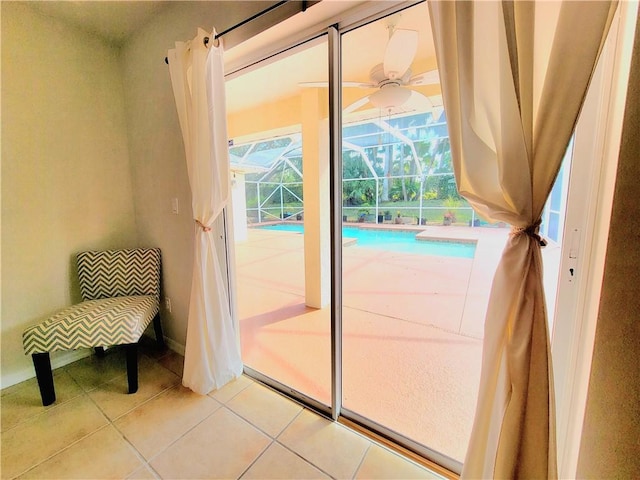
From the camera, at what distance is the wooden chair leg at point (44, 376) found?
1407 millimetres

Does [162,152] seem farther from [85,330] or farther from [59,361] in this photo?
[59,361]

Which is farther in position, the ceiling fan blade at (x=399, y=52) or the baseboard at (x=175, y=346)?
the baseboard at (x=175, y=346)

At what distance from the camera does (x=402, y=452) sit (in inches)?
45.9

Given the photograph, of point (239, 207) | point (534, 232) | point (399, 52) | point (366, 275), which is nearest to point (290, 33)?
point (399, 52)

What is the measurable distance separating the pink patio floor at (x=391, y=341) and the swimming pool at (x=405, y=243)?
3.47ft

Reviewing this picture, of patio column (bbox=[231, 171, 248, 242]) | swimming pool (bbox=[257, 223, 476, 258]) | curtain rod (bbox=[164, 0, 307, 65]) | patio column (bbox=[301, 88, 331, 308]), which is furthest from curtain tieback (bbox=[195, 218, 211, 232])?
patio column (bbox=[231, 171, 248, 242])

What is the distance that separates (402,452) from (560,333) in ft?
2.80

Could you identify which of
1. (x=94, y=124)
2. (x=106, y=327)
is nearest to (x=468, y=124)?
(x=106, y=327)

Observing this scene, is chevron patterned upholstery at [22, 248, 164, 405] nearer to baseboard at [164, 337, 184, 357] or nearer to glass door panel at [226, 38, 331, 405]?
baseboard at [164, 337, 184, 357]

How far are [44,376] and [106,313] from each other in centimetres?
44

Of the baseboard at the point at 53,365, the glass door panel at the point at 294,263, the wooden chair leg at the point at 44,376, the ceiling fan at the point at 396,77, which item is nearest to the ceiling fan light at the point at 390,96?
the ceiling fan at the point at 396,77

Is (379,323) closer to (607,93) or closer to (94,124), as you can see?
(607,93)

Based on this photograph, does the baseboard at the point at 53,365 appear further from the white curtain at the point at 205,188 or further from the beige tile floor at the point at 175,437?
the white curtain at the point at 205,188

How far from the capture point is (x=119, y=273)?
1852 mm
